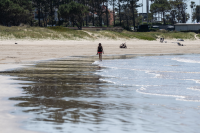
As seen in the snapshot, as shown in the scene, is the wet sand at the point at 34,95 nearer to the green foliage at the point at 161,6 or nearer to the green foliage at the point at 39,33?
the green foliage at the point at 39,33

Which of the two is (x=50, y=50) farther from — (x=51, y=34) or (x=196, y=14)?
(x=196, y=14)

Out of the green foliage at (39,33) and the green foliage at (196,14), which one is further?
the green foliage at (196,14)

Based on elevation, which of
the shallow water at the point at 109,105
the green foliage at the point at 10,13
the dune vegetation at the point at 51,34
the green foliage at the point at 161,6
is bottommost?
the shallow water at the point at 109,105

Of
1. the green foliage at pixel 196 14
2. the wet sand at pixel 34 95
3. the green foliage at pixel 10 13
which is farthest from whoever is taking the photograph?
the green foliage at pixel 196 14

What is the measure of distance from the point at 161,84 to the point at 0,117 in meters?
7.67

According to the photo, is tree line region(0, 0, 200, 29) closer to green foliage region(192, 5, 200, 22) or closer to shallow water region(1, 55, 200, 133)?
green foliage region(192, 5, 200, 22)

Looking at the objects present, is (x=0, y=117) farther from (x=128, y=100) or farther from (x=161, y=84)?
(x=161, y=84)

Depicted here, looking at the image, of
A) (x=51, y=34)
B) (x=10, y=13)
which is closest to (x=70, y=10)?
(x=10, y=13)

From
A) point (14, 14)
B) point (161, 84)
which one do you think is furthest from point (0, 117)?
point (14, 14)

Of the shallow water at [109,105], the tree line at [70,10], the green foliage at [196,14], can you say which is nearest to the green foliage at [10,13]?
the tree line at [70,10]

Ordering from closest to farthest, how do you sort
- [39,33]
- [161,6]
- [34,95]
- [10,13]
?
1. [34,95]
2. [39,33]
3. [10,13]
4. [161,6]

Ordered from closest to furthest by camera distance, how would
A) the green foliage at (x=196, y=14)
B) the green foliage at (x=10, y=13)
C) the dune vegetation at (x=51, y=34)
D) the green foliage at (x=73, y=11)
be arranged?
the dune vegetation at (x=51, y=34) < the green foliage at (x=10, y=13) < the green foliage at (x=73, y=11) < the green foliage at (x=196, y=14)

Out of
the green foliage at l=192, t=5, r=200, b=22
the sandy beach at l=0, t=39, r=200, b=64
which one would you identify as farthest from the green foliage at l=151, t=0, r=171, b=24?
the sandy beach at l=0, t=39, r=200, b=64

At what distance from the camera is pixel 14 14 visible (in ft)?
230
